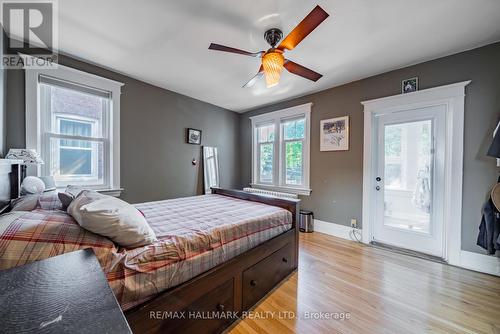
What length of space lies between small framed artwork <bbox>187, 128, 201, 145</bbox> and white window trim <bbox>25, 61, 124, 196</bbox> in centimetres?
120

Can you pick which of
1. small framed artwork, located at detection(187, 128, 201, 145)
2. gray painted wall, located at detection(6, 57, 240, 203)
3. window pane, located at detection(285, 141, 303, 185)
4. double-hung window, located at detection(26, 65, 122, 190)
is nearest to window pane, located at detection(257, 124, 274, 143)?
window pane, located at detection(285, 141, 303, 185)

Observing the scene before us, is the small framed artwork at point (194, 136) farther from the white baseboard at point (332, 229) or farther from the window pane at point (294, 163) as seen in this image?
the white baseboard at point (332, 229)

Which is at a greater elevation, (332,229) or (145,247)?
(145,247)

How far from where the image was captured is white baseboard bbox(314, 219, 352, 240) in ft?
10.4

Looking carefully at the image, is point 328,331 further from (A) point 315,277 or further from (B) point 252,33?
(B) point 252,33

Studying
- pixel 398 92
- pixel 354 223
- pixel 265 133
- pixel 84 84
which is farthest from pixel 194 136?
pixel 398 92

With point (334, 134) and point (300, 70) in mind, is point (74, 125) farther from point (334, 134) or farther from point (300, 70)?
point (334, 134)

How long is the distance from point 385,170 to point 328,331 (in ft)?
7.68

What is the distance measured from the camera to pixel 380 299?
1760 millimetres

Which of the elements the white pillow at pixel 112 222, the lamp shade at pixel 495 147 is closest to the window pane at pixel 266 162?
the lamp shade at pixel 495 147

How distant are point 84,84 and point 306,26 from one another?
286 cm

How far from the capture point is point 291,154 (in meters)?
4.01

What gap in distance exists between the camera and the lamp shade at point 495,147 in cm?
200

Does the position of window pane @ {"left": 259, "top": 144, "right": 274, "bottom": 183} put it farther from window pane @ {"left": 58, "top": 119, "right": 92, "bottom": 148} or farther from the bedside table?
the bedside table
